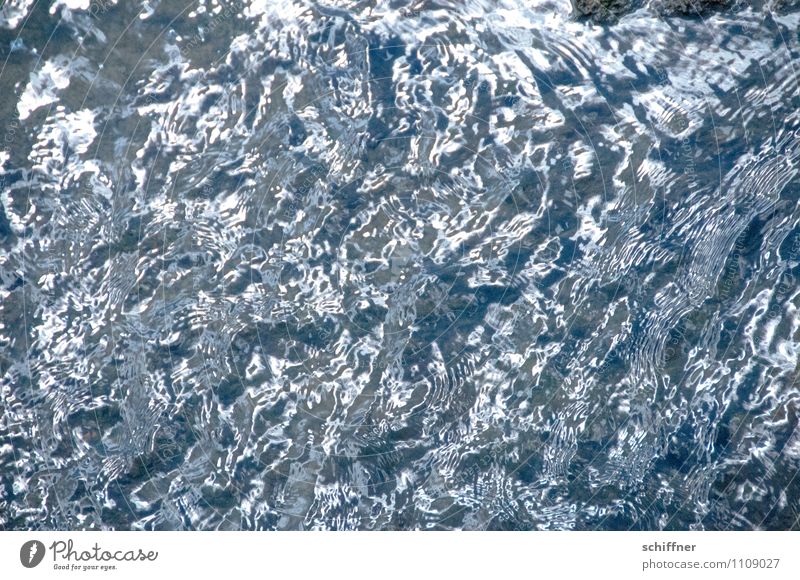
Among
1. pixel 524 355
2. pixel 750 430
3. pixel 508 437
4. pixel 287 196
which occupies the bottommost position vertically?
pixel 750 430

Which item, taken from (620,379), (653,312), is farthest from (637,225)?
(620,379)

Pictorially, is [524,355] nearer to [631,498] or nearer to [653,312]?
[653,312]

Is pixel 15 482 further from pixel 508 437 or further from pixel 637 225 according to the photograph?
pixel 637 225

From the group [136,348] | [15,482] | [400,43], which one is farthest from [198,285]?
[400,43]

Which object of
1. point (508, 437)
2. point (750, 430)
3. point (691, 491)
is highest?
point (508, 437)

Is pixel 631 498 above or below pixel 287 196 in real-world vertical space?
below

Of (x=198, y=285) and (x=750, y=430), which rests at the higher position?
(x=198, y=285)
